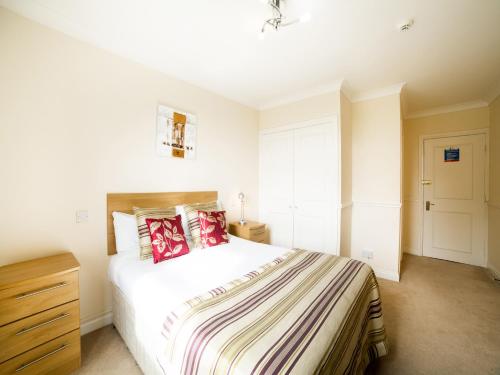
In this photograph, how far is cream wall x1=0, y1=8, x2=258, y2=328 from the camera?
1.60m

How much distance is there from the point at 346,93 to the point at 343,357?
308 cm

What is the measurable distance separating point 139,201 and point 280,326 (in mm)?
1850

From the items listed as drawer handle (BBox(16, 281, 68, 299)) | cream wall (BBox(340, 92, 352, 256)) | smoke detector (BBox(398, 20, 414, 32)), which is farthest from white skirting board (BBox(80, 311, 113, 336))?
smoke detector (BBox(398, 20, 414, 32))

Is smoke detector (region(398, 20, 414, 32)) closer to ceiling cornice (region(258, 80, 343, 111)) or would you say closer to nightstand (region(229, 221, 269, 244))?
ceiling cornice (region(258, 80, 343, 111))

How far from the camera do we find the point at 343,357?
1.04 metres

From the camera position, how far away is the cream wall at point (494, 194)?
9.84ft

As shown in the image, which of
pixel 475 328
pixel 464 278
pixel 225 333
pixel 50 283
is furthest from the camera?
pixel 464 278

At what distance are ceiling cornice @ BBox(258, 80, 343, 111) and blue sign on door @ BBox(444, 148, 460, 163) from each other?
251 cm

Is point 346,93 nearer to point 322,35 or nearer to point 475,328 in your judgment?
point 322,35

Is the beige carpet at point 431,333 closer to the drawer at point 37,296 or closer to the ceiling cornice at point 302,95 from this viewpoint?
the drawer at point 37,296

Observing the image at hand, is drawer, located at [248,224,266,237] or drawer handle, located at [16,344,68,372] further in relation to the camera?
drawer, located at [248,224,266,237]

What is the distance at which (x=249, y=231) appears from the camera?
9.77 ft

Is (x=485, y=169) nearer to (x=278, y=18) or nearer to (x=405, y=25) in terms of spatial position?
(x=405, y=25)

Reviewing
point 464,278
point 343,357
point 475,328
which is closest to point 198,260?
point 343,357
